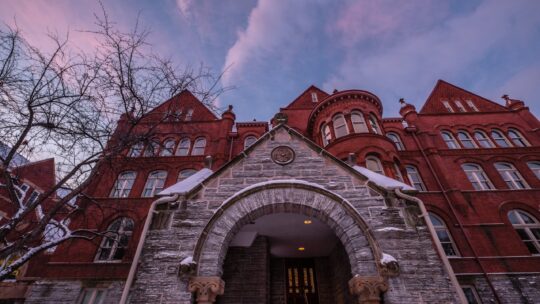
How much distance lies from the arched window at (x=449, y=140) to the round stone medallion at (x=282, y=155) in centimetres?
1533

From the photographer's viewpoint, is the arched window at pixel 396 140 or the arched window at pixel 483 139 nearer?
the arched window at pixel 483 139

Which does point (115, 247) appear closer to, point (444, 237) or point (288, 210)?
point (288, 210)

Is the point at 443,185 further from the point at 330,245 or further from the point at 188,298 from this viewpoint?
the point at 188,298

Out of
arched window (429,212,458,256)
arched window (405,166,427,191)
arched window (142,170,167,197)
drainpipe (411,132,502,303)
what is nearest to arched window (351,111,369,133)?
arched window (405,166,427,191)

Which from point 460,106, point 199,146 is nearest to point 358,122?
point 199,146

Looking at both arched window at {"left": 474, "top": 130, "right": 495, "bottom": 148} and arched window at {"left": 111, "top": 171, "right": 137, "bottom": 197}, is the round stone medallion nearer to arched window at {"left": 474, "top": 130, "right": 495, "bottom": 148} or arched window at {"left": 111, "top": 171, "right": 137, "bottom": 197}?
arched window at {"left": 111, "top": 171, "right": 137, "bottom": 197}

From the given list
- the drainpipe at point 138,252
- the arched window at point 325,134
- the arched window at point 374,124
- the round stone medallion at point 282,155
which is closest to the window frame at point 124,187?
the drainpipe at point 138,252

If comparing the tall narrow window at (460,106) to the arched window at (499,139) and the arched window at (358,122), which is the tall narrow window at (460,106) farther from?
the arched window at (358,122)

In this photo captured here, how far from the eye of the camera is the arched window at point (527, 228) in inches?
472

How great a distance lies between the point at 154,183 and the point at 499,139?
2402 centimetres

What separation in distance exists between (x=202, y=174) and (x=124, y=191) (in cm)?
1032

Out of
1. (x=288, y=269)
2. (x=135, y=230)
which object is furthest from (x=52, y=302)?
(x=288, y=269)

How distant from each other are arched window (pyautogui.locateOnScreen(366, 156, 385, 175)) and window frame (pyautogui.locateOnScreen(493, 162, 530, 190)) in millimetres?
8330

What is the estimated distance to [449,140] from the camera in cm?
1702
